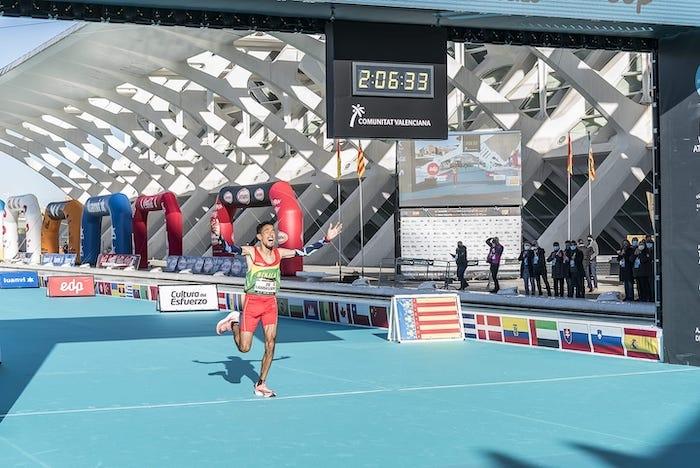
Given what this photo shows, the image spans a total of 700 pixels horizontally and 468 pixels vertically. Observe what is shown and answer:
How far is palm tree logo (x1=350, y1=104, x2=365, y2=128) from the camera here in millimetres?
13055

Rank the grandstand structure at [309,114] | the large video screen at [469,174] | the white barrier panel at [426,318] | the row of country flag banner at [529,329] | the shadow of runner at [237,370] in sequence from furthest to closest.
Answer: the grandstand structure at [309,114]
the large video screen at [469,174]
the white barrier panel at [426,318]
the row of country flag banner at [529,329]
the shadow of runner at [237,370]

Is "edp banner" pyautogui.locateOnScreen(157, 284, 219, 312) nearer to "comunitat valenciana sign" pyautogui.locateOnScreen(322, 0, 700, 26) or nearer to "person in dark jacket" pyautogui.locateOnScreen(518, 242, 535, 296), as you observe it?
"person in dark jacket" pyautogui.locateOnScreen(518, 242, 535, 296)

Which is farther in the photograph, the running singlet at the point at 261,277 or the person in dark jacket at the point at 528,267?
the person in dark jacket at the point at 528,267

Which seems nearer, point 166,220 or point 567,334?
point 567,334

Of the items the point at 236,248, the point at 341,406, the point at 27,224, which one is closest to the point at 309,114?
the point at 27,224

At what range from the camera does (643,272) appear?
2292 cm

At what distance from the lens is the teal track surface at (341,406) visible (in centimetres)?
848

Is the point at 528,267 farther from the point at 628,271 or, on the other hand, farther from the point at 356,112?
the point at 356,112

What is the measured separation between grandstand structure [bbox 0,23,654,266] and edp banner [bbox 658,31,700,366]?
53.7 ft

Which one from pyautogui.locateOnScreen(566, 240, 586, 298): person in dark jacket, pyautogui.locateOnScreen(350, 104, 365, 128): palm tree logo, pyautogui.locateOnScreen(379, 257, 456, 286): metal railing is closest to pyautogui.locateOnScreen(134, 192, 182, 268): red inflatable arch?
pyautogui.locateOnScreen(379, 257, 456, 286): metal railing

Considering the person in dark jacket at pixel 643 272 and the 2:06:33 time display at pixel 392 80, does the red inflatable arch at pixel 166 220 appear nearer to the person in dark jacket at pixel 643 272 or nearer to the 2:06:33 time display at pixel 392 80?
the person in dark jacket at pixel 643 272

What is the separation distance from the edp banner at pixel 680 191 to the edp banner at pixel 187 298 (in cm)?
1447

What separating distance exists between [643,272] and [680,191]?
936cm

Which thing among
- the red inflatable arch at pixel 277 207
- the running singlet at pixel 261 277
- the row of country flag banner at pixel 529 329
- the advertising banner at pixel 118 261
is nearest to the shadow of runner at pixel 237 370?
the row of country flag banner at pixel 529 329
